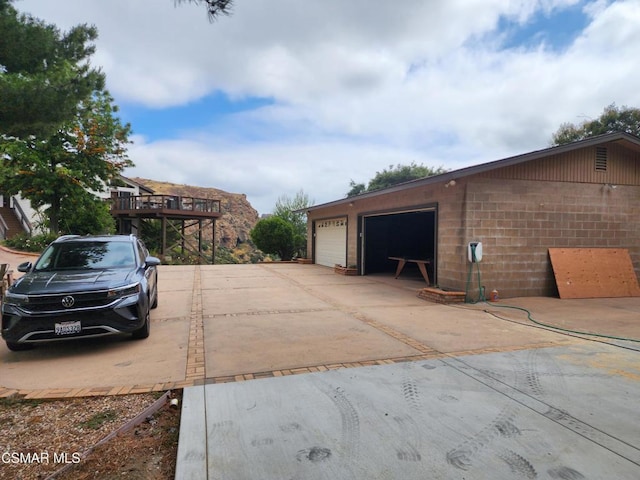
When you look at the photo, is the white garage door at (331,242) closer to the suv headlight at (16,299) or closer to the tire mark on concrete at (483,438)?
the suv headlight at (16,299)

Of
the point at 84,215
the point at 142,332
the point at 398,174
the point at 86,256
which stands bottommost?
the point at 142,332

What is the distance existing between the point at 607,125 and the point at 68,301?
28.9 metres

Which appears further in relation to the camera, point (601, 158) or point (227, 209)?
point (227, 209)

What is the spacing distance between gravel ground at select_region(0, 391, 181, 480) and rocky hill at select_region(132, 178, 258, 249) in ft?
173

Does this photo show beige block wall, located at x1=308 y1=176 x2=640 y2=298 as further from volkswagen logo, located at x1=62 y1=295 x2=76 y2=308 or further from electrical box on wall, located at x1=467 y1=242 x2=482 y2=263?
volkswagen logo, located at x1=62 y1=295 x2=76 y2=308

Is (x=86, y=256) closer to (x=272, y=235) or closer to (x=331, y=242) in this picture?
(x=331, y=242)

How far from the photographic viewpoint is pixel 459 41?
9859 mm

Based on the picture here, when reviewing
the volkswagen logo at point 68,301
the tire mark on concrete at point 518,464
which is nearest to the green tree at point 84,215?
the volkswagen logo at point 68,301

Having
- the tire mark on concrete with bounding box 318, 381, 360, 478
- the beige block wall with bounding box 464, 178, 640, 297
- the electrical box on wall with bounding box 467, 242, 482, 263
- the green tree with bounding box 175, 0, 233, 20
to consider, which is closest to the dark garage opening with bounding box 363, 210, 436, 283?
the beige block wall with bounding box 464, 178, 640, 297

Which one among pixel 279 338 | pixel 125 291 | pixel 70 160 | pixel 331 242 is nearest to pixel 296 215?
pixel 331 242

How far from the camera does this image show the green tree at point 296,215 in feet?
69.7

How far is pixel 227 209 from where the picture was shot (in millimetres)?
64438

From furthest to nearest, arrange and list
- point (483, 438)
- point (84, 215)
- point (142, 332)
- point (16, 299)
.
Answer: point (84, 215)
point (142, 332)
point (16, 299)
point (483, 438)

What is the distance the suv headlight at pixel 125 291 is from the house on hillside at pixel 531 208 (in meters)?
6.71
